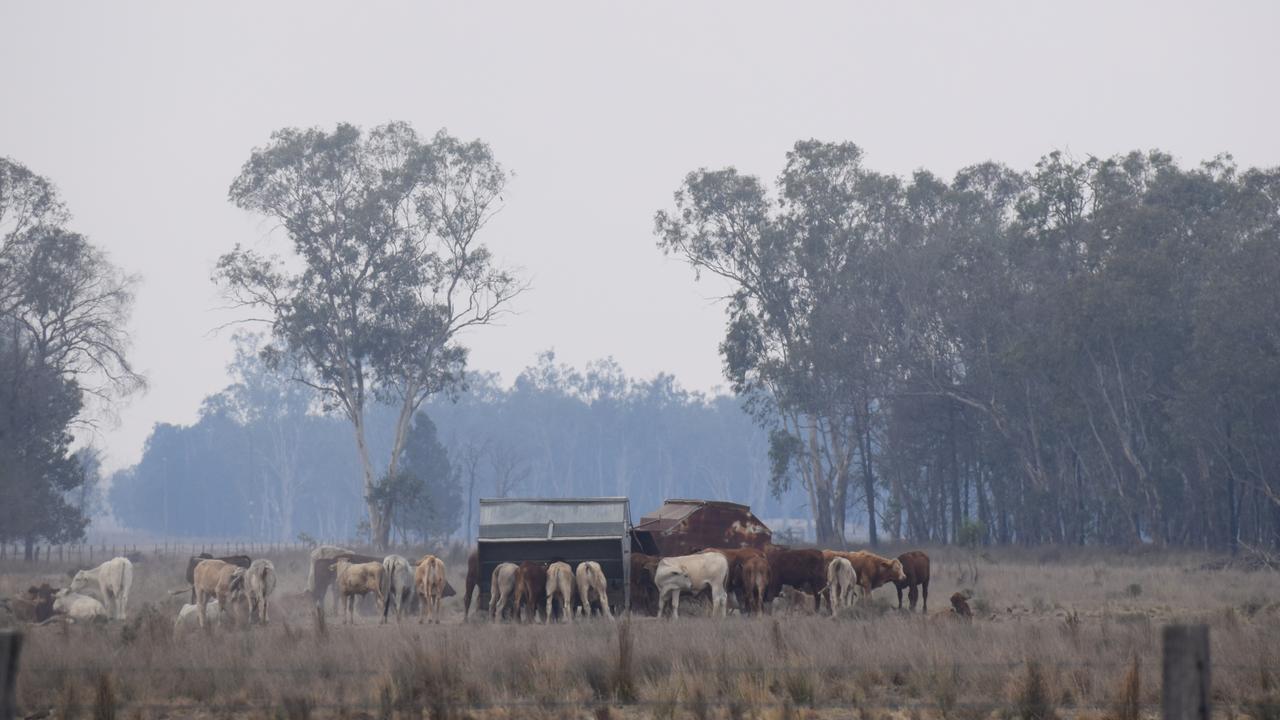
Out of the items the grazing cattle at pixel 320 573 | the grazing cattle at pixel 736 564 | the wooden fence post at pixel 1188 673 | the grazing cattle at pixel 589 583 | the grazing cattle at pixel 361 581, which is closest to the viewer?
the wooden fence post at pixel 1188 673

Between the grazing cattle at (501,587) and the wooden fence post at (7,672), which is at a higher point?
the wooden fence post at (7,672)

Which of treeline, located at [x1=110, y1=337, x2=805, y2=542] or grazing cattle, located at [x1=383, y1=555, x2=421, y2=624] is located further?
treeline, located at [x1=110, y1=337, x2=805, y2=542]

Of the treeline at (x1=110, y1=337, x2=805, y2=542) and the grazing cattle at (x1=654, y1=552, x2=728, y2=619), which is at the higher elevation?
the treeline at (x1=110, y1=337, x2=805, y2=542)

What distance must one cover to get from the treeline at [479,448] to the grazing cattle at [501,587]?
96.0 meters

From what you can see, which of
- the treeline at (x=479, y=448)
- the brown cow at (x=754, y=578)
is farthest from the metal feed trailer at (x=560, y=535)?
the treeline at (x=479, y=448)

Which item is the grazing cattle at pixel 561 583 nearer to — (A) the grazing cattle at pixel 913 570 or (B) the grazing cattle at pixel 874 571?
(B) the grazing cattle at pixel 874 571

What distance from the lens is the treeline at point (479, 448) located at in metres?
126

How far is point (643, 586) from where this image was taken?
945 inches

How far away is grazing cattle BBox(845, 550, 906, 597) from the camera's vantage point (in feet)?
80.9

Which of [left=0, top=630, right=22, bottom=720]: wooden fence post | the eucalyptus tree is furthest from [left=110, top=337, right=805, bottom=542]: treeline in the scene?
[left=0, top=630, right=22, bottom=720]: wooden fence post

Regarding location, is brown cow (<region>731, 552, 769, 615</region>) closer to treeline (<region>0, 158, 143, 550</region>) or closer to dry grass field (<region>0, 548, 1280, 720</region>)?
dry grass field (<region>0, 548, 1280, 720</region>)

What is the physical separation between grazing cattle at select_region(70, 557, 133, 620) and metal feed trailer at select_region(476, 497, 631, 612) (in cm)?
738

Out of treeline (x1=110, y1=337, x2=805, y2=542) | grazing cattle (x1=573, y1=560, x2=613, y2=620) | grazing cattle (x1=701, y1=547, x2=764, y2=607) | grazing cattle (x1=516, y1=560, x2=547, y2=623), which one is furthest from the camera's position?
treeline (x1=110, y1=337, x2=805, y2=542)

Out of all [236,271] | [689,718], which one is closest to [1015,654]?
[689,718]
